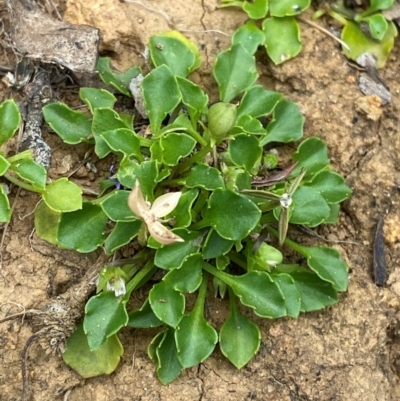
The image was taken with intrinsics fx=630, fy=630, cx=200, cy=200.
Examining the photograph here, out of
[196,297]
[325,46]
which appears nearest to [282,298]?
[196,297]

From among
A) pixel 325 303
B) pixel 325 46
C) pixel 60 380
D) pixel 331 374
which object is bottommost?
pixel 60 380

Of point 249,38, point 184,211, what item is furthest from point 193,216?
point 249,38

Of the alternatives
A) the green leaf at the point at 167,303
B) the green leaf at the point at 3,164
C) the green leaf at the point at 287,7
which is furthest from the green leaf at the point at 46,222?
the green leaf at the point at 287,7

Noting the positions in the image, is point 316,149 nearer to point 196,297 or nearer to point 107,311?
point 196,297

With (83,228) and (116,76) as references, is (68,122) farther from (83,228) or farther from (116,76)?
(83,228)

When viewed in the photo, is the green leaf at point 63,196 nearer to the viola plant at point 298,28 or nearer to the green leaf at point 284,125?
the green leaf at point 284,125
